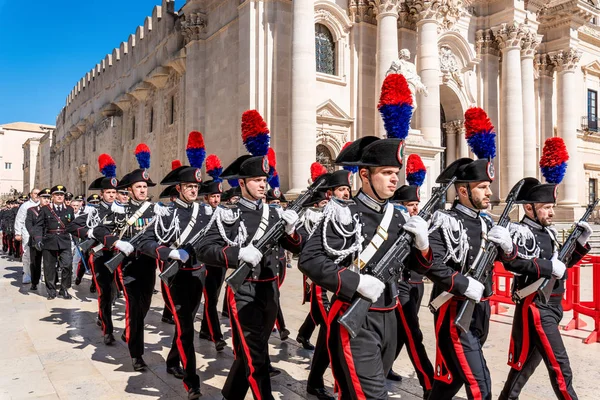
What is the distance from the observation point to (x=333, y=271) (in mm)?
3117

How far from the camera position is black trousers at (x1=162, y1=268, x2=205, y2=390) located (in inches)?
185

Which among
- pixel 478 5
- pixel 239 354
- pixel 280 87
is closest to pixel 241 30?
pixel 280 87

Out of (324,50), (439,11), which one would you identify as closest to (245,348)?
(324,50)

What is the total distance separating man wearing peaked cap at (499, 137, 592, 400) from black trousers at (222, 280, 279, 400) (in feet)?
6.75

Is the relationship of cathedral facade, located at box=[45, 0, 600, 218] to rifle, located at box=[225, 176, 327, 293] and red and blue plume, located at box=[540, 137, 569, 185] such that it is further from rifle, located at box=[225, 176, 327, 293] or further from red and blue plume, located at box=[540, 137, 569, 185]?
rifle, located at box=[225, 176, 327, 293]

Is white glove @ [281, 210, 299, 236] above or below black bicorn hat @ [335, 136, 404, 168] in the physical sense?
below

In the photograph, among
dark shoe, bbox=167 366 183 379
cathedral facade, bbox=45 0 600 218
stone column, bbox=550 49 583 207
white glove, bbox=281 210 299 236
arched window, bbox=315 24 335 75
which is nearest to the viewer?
white glove, bbox=281 210 299 236

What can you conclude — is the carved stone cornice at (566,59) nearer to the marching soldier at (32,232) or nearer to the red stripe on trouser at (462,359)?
the marching soldier at (32,232)

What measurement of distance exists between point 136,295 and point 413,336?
10.2 feet

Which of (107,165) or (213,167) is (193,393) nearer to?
(213,167)

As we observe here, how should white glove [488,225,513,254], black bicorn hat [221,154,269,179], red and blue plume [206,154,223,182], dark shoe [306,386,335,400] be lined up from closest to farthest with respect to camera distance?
white glove [488,225,513,254]
black bicorn hat [221,154,269,179]
dark shoe [306,386,335,400]
red and blue plume [206,154,223,182]

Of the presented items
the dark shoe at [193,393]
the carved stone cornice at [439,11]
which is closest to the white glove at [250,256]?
the dark shoe at [193,393]

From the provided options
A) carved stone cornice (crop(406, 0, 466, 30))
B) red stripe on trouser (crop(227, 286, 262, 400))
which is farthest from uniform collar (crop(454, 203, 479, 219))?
carved stone cornice (crop(406, 0, 466, 30))

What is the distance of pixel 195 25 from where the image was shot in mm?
21094
